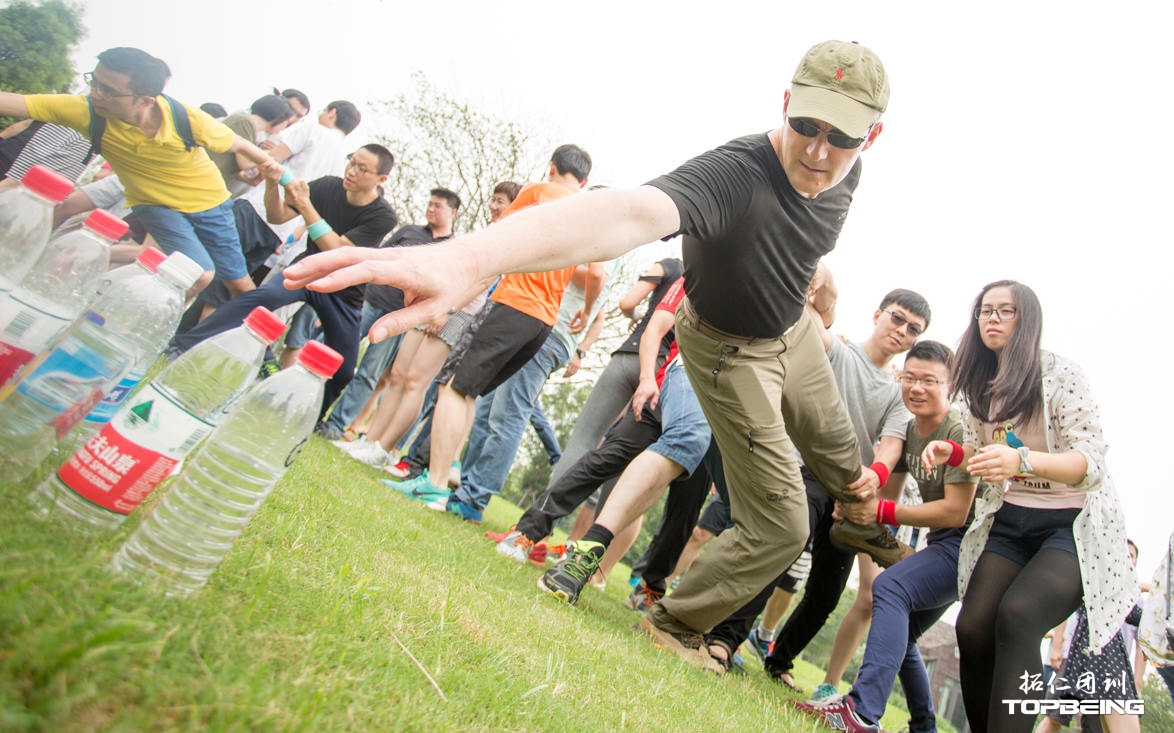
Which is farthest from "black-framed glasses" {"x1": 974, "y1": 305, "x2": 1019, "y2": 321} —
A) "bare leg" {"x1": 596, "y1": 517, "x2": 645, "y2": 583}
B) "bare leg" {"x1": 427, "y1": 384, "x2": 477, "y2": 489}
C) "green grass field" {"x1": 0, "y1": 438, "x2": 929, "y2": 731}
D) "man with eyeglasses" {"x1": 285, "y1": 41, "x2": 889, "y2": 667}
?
"bare leg" {"x1": 427, "y1": 384, "x2": 477, "y2": 489}

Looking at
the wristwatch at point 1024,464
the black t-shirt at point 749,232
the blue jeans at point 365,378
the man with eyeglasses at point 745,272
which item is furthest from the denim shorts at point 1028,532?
the blue jeans at point 365,378

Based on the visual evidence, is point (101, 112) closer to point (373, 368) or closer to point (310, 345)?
point (310, 345)

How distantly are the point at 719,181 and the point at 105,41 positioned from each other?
362 cm

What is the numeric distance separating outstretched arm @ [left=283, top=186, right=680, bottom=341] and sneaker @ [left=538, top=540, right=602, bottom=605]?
2372 millimetres

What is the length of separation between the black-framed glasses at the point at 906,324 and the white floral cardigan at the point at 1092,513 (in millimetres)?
1320

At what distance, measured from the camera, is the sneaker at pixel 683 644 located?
3896mm

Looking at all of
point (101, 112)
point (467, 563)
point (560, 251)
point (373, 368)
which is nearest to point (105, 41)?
point (101, 112)

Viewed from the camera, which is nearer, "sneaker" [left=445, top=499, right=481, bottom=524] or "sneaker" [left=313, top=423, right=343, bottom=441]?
"sneaker" [left=445, top=499, right=481, bottom=524]

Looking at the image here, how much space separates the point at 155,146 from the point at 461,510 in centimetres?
320

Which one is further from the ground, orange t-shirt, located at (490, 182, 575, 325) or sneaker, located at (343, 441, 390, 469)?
orange t-shirt, located at (490, 182, 575, 325)

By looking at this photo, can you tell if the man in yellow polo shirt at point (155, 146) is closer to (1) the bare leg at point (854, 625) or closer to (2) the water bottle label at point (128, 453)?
(2) the water bottle label at point (128, 453)

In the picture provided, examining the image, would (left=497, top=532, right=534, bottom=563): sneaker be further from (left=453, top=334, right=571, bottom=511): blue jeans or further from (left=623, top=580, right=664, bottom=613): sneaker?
(left=623, top=580, right=664, bottom=613): sneaker

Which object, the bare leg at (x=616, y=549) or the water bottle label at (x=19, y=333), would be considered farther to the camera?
the bare leg at (x=616, y=549)

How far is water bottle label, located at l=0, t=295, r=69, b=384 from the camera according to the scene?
180cm
